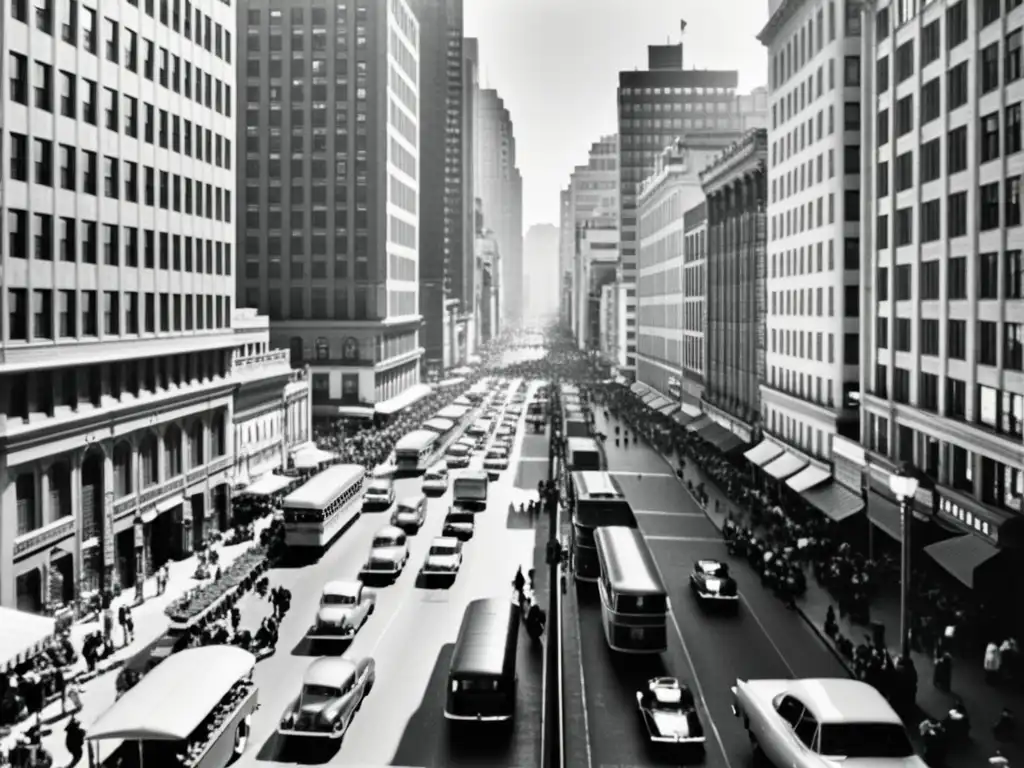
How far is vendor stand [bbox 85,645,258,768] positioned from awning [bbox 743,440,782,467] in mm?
42985

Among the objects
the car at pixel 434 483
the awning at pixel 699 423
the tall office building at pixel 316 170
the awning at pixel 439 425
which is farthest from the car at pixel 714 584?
the tall office building at pixel 316 170

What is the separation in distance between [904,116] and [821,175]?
42.6ft

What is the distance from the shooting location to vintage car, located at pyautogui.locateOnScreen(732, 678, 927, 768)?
884 inches

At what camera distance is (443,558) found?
45.8 m

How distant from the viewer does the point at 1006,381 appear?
36.0m

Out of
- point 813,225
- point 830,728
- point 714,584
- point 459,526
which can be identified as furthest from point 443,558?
point 813,225

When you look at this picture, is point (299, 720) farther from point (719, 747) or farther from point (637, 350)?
point (637, 350)

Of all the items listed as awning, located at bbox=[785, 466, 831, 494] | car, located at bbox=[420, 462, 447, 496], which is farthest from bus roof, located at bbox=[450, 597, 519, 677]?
car, located at bbox=[420, 462, 447, 496]

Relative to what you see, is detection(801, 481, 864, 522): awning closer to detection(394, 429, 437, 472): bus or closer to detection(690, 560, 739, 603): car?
detection(690, 560, 739, 603): car

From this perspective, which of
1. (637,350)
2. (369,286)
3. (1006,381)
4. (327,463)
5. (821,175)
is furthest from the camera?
(637,350)

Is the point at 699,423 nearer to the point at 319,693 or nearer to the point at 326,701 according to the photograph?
the point at 319,693

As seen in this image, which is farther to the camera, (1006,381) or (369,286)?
(369,286)

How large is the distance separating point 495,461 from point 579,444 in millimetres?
8098

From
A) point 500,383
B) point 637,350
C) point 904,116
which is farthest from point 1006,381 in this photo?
point 500,383
